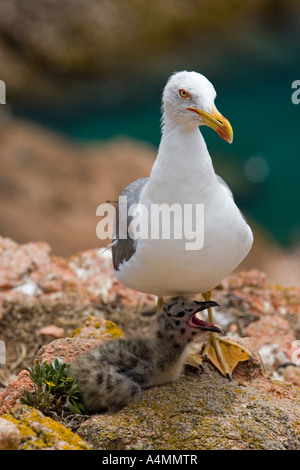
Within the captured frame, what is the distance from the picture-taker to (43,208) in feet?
32.5

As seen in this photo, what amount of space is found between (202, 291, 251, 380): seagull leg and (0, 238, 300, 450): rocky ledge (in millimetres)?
48

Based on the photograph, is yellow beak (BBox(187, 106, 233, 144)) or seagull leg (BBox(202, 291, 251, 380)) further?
seagull leg (BBox(202, 291, 251, 380))

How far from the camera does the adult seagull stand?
11.3 feet

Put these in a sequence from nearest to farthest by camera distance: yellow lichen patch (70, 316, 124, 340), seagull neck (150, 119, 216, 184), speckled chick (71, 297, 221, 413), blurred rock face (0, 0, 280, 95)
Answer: speckled chick (71, 297, 221, 413), seagull neck (150, 119, 216, 184), yellow lichen patch (70, 316, 124, 340), blurred rock face (0, 0, 280, 95)

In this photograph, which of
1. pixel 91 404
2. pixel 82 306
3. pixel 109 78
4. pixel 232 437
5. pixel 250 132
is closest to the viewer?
pixel 232 437

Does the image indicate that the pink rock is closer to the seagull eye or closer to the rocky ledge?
the rocky ledge

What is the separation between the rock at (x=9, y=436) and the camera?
9.02 feet

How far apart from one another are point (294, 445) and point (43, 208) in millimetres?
7214

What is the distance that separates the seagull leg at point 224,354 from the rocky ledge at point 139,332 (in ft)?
0.16

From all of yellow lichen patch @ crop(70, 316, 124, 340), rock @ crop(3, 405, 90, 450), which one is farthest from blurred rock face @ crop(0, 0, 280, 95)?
rock @ crop(3, 405, 90, 450)

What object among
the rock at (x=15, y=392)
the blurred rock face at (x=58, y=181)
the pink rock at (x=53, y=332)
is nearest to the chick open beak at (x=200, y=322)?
the rock at (x=15, y=392)

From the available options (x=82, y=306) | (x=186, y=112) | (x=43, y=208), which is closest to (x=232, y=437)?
(x=186, y=112)

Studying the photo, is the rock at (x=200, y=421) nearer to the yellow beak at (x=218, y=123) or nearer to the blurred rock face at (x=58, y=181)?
the yellow beak at (x=218, y=123)
